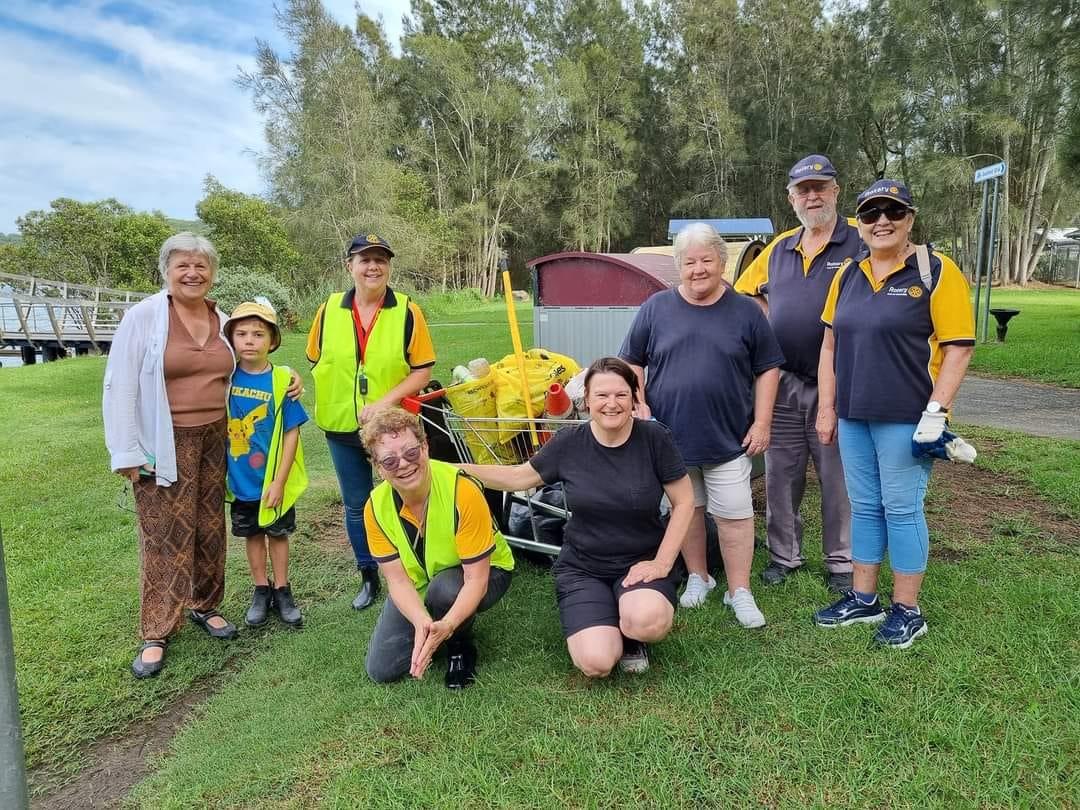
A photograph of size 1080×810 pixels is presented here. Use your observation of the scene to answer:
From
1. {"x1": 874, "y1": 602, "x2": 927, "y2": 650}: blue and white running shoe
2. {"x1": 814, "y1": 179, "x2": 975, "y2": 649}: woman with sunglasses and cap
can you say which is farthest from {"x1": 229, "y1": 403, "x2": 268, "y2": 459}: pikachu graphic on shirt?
{"x1": 874, "y1": 602, "x2": 927, "y2": 650}: blue and white running shoe

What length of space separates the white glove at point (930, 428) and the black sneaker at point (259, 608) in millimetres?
3228

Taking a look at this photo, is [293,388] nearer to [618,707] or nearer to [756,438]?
[618,707]

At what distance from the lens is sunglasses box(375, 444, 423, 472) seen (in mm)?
2648

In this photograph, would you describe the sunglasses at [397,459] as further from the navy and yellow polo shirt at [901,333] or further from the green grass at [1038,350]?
the green grass at [1038,350]

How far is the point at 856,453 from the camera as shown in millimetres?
2975

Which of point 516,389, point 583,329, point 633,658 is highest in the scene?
point 583,329

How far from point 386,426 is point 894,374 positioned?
202 cm

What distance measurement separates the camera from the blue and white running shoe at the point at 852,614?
307cm

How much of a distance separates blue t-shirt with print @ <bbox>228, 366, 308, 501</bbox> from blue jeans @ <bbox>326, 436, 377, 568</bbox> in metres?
0.32

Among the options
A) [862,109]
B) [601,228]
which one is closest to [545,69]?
[601,228]

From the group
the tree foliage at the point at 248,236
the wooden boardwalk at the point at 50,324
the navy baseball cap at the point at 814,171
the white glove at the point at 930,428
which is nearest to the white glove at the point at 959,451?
the white glove at the point at 930,428

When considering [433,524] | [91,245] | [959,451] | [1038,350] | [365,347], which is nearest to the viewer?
[959,451]

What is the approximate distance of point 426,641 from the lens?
273 centimetres

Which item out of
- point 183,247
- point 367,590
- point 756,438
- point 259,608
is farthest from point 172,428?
point 756,438
